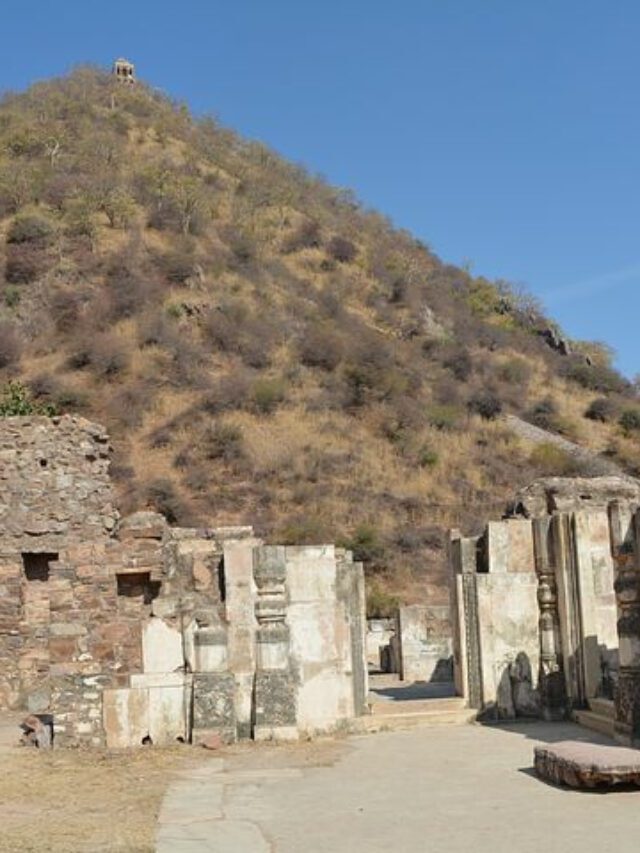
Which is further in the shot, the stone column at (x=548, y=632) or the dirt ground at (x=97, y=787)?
the stone column at (x=548, y=632)

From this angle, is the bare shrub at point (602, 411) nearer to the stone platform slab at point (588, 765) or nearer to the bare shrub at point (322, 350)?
the bare shrub at point (322, 350)

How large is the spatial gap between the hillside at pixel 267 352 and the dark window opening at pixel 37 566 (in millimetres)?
11374

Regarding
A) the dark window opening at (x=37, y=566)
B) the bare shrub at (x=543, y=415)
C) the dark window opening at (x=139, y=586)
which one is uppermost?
the bare shrub at (x=543, y=415)

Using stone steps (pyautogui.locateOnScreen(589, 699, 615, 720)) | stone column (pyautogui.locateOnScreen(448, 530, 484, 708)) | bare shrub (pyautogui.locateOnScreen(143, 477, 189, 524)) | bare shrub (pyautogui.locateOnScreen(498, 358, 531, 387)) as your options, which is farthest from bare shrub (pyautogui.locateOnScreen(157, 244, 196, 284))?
stone steps (pyautogui.locateOnScreen(589, 699, 615, 720))

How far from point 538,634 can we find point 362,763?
337cm

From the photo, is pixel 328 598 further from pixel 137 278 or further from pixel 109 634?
pixel 137 278

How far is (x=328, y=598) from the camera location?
33.7ft

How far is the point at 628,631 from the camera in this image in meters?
8.58

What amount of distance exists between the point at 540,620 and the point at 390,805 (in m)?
4.85

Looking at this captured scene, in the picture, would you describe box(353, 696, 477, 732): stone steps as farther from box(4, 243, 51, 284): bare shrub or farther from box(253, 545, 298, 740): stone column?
box(4, 243, 51, 284): bare shrub

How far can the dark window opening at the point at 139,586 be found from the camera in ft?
35.2

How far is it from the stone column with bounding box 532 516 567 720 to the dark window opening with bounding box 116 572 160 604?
4126mm

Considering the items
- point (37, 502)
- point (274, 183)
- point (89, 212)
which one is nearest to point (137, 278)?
point (89, 212)

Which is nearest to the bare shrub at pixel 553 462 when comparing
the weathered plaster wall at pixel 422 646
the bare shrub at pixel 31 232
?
the weathered plaster wall at pixel 422 646
